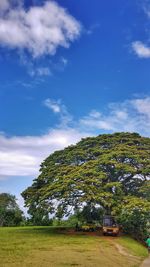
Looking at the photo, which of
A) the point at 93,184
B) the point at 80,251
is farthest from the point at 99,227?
the point at 80,251

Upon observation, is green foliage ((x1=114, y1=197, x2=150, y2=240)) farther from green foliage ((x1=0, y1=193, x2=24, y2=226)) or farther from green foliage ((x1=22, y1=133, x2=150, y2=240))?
green foliage ((x1=0, y1=193, x2=24, y2=226))

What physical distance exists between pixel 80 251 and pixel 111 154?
14.2m

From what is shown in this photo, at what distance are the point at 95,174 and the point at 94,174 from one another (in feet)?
0.34

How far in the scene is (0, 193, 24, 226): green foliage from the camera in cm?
5253

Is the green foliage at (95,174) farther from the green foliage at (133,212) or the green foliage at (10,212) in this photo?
the green foliage at (10,212)

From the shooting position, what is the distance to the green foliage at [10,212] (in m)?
52.5

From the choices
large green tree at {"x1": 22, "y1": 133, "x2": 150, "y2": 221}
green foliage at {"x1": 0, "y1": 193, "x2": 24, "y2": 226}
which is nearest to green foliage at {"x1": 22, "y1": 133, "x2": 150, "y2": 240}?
large green tree at {"x1": 22, "y1": 133, "x2": 150, "y2": 221}

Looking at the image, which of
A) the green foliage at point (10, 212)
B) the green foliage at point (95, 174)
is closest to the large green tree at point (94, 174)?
the green foliage at point (95, 174)

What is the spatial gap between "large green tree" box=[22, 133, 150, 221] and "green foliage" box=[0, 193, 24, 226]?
15600 mm

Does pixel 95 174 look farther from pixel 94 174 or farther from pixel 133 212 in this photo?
pixel 133 212

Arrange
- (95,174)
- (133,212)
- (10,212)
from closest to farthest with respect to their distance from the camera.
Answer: (133,212) → (95,174) → (10,212)

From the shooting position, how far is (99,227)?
35.7 m

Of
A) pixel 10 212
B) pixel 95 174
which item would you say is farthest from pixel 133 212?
pixel 10 212

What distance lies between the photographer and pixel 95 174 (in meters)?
32.8
